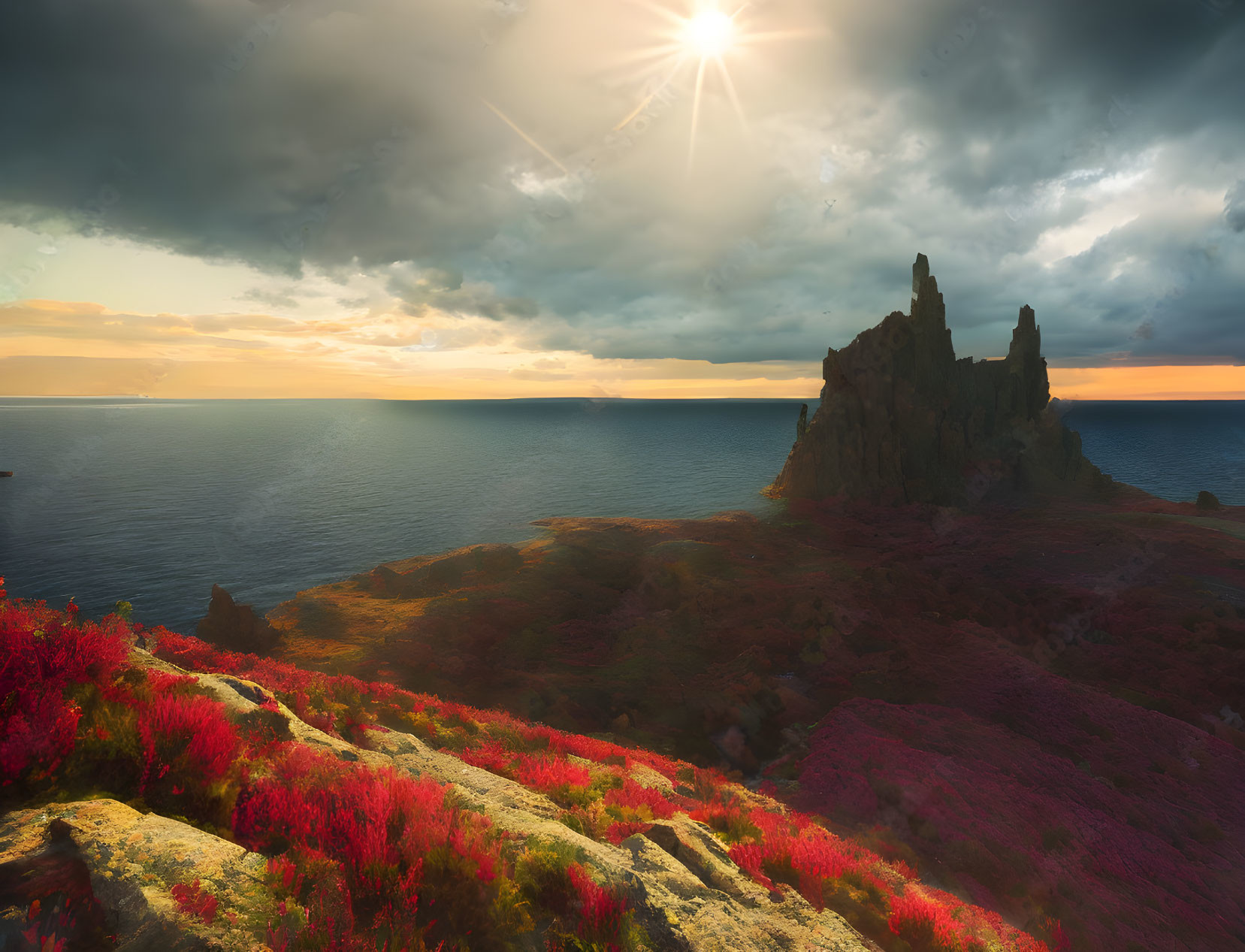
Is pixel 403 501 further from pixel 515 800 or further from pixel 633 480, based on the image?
pixel 515 800

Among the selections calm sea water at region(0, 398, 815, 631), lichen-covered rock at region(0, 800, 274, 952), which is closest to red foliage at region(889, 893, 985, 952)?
lichen-covered rock at region(0, 800, 274, 952)

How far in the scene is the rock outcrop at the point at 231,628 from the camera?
28.0 metres

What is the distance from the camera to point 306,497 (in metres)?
75.4

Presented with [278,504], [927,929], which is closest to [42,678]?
Result: [927,929]

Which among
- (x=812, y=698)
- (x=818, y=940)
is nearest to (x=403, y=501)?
(x=812, y=698)

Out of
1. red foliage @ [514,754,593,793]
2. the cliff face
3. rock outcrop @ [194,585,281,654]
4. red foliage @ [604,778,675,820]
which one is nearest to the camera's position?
red foliage @ [604,778,675,820]

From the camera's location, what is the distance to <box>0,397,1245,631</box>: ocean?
1703 inches

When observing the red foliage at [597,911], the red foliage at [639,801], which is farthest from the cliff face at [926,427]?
the red foliage at [597,911]

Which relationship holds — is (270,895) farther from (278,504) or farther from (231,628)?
(278,504)

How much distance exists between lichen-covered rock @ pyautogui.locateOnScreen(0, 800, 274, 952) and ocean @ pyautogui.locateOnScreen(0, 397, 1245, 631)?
124 ft

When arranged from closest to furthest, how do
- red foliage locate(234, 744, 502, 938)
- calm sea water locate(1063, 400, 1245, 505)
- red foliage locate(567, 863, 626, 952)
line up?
1. red foliage locate(234, 744, 502, 938)
2. red foliage locate(567, 863, 626, 952)
3. calm sea water locate(1063, 400, 1245, 505)

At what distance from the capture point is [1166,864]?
1335cm

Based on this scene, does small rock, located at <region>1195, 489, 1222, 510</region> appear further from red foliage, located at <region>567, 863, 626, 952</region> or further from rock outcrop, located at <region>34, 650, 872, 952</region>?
red foliage, located at <region>567, 863, 626, 952</region>

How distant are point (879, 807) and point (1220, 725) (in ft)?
57.5
